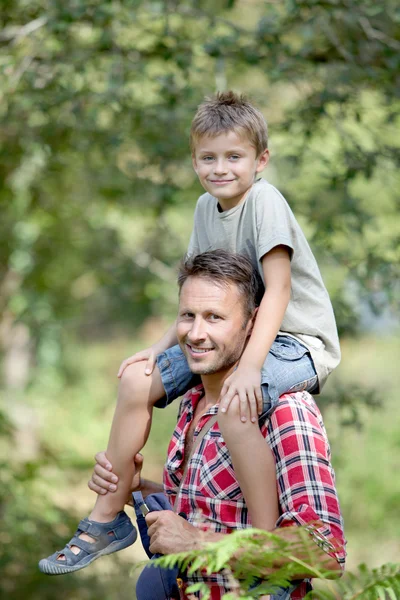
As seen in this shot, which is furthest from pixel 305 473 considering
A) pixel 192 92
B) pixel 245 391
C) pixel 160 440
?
pixel 160 440

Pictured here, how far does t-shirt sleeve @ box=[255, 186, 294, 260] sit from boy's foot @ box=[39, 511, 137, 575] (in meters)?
0.97

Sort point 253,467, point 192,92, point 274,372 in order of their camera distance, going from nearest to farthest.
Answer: point 253,467 < point 274,372 < point 192,92

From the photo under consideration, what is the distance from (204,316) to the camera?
2.50 metres

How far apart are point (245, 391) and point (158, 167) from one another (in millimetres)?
3860

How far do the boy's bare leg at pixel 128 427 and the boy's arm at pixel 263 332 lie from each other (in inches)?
13.3

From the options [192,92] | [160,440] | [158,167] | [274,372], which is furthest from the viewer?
[160,440]

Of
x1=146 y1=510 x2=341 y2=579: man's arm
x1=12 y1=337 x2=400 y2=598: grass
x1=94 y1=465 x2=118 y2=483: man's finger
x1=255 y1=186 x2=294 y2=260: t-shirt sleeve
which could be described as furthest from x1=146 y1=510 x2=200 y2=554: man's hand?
x1=12 y1=337 x2=400 y2=598: grass

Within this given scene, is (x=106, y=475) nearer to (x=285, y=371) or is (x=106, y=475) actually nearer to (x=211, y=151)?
(x=285, y=371)

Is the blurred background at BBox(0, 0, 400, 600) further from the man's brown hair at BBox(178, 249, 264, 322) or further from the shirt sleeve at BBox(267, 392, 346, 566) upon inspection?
the shirt sleeve at BBox(267, 392, 346, 566)

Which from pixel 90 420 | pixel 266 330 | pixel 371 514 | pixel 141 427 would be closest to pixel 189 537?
pixel 141 427

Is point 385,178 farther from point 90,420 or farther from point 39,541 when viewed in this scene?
point 90,420

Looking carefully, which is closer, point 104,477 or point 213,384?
point 213,384

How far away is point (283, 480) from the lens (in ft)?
7.80

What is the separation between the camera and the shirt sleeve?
228cm
